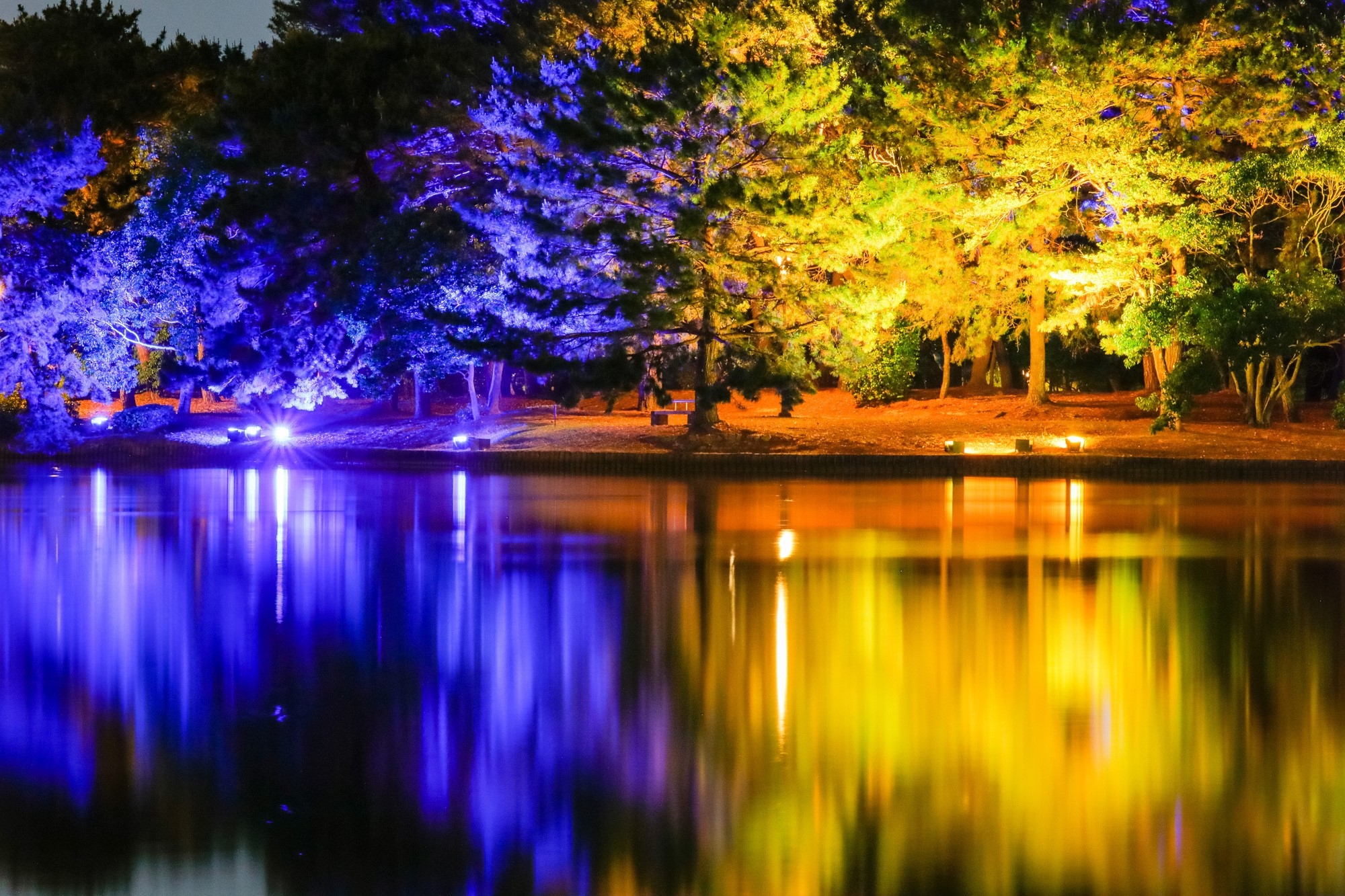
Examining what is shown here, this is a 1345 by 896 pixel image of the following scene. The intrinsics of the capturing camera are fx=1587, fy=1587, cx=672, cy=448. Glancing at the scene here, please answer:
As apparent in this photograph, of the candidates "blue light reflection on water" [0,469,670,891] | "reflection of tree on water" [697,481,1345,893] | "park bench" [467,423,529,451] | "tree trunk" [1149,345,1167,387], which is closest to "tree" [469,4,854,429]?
"park bench" [467,423,529,451]

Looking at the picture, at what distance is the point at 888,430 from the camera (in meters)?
30.1

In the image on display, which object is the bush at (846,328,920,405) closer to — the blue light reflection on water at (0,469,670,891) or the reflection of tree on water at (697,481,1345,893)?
the blue light reflection on water at (0,469,670,891)

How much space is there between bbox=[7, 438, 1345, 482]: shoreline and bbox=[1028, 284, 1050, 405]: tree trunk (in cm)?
896

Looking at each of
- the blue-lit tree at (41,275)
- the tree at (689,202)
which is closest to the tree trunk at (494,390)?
the tree at (689,202)

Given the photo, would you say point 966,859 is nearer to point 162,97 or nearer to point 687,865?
point 687,865

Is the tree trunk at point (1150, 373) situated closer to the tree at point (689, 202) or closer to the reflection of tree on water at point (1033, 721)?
the tree at point (689, 202)

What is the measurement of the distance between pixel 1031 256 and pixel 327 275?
601 inches

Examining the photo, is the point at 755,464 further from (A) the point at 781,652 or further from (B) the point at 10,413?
(B) the point at 10,413

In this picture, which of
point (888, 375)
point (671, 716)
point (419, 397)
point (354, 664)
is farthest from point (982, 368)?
point (671, 716)

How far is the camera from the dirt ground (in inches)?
1089

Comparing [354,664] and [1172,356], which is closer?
[354,664]

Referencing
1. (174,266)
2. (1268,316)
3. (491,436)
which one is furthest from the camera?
(174,266)

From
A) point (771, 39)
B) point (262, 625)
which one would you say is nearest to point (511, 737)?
point (262, 625)

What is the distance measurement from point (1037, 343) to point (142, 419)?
20649 millimetres
